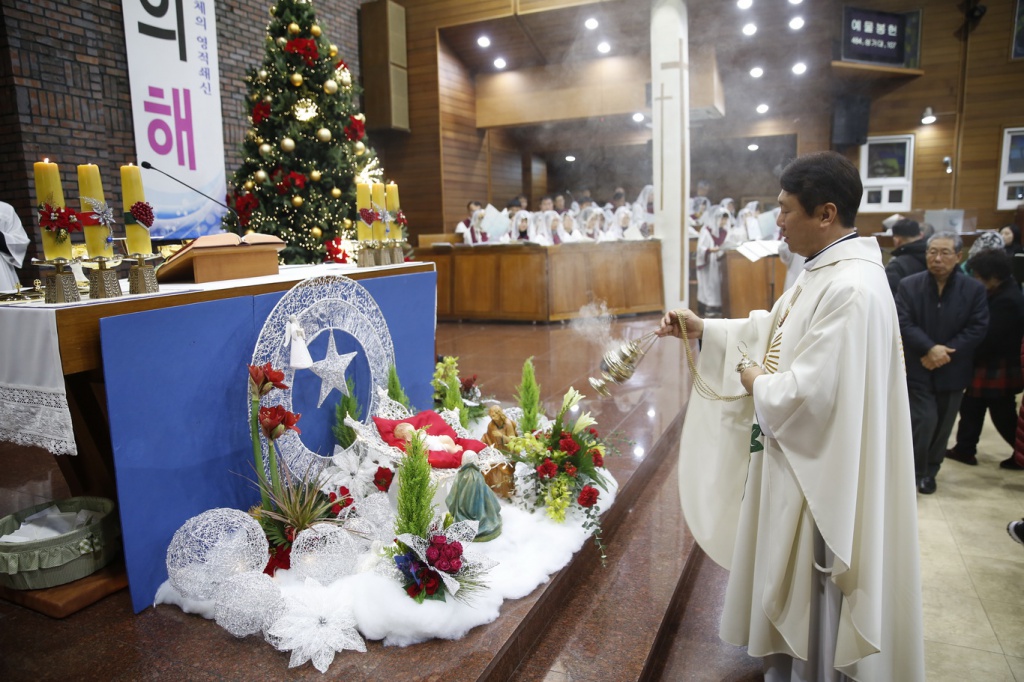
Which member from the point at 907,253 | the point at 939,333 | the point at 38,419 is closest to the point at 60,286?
the point at 38,419

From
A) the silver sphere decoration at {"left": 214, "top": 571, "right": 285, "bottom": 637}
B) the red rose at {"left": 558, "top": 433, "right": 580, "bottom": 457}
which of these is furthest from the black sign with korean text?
the silver sphere decoration at {"left": 214, "top": 571, "right": 285, "bottom": 637}

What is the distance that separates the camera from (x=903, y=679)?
212 cm

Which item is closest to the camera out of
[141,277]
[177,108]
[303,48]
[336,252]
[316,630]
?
[316,630]

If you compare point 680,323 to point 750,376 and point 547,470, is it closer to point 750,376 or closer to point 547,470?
point 750,376

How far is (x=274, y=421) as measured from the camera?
2.54 metres

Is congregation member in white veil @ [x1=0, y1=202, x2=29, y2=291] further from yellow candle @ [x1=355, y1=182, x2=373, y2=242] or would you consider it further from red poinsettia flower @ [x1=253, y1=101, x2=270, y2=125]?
yellow candle @ [x1=355, y1=182, x2=373, y2=242]

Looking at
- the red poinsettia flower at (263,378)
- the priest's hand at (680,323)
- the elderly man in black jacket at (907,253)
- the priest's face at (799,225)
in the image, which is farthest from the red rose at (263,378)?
the elderly man in black jacket at (907,253)

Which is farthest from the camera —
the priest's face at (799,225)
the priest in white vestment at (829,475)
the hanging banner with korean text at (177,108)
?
the hanging banner with korean text at (177,108)

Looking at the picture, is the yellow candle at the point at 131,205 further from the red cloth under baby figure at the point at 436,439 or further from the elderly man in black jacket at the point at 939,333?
the elderly man in black jacket at the point at 939,333

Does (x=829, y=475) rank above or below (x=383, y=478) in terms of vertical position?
above

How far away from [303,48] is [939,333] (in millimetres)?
4708

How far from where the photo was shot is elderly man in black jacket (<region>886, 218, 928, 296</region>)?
5.04 metres

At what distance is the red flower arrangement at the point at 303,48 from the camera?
4.97 meters

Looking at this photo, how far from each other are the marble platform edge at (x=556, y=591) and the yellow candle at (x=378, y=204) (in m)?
1.94
